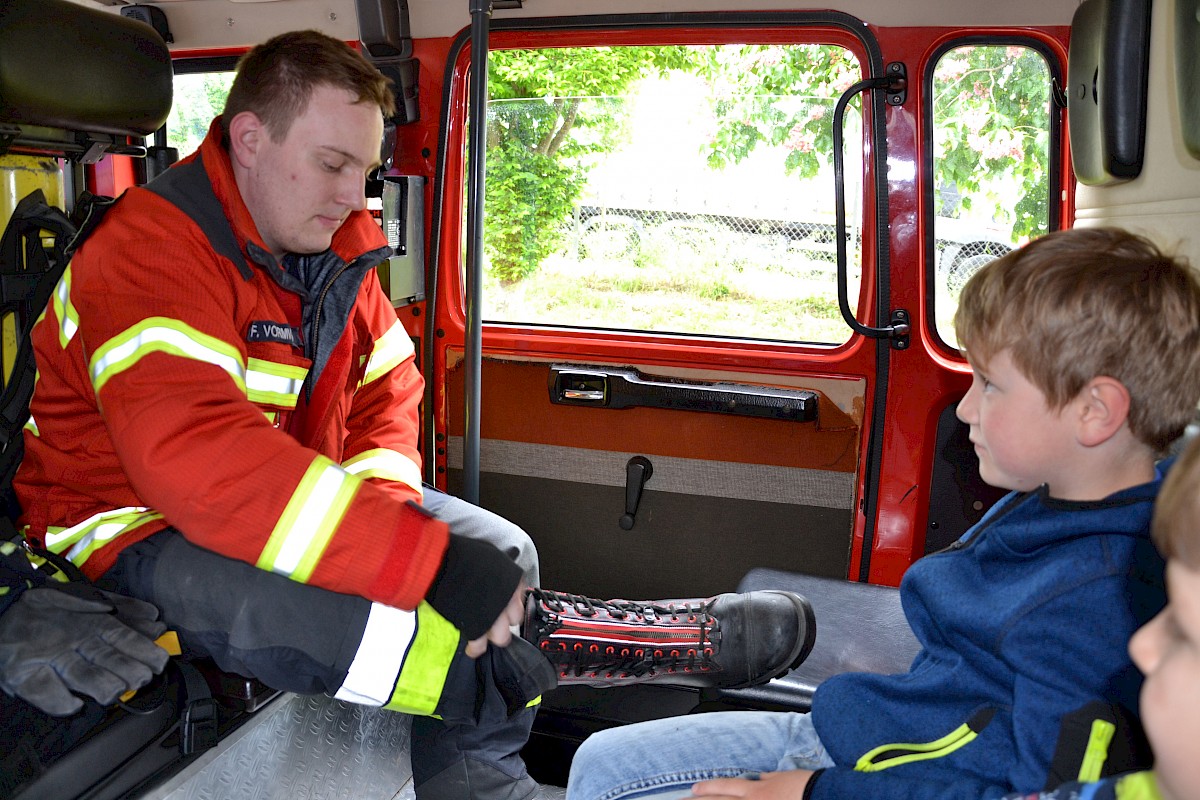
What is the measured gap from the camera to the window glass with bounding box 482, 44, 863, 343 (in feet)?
9.21

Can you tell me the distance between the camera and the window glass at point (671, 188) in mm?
2809

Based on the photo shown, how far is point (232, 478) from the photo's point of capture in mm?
1487

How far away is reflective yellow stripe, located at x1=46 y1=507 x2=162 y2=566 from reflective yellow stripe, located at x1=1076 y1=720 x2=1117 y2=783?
144cm

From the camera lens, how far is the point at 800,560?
9.82ft

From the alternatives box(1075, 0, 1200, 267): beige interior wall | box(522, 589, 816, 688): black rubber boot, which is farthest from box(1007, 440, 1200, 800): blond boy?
box(522, 589, 816, 688): black rubber boot

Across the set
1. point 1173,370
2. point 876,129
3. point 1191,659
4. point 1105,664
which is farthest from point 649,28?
point 1191,659

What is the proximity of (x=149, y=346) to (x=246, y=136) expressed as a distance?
0.57 m

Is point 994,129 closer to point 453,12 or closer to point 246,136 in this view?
point 453,12

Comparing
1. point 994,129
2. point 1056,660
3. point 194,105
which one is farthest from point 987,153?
point 194,105

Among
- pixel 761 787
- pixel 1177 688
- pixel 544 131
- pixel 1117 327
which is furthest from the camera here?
pixel 544 131

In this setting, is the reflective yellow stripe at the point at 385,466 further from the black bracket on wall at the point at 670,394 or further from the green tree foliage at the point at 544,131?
the green tree foliage at the point at 544,131

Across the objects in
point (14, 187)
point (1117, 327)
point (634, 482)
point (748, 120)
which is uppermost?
point (748, 120)

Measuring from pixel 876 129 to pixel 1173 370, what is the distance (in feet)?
5.77

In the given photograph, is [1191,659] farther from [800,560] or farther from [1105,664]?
[800,560]
